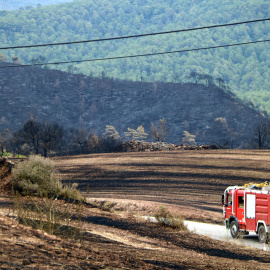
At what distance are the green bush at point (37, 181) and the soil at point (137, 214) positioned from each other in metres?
1.24

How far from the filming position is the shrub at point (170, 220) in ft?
61.8

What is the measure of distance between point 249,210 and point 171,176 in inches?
890

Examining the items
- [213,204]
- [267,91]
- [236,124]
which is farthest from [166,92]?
[213,204]

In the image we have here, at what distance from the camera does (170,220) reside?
19406 millimetres

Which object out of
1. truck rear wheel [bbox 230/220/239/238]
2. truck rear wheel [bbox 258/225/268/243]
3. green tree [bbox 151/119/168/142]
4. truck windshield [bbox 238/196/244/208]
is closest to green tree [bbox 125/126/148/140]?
green tree [bbox 151/119/168/142]

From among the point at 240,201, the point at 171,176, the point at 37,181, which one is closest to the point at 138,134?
the point at 171,176

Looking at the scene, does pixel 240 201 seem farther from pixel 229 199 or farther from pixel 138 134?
pixel 138 134

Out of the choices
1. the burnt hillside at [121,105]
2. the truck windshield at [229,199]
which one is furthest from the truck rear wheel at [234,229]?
the burnt hillside at [121,105]

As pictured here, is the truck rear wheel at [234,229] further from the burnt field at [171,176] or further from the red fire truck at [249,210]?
the burnt field at [171,176]

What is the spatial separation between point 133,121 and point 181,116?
1290 cm

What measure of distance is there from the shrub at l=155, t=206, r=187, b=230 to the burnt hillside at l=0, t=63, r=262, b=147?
92.2 m

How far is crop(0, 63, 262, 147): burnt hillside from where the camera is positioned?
12031 centimetres

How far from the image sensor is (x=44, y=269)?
7.54 metres

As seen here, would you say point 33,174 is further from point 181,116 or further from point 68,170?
point 181,116
